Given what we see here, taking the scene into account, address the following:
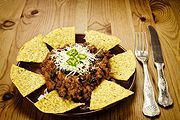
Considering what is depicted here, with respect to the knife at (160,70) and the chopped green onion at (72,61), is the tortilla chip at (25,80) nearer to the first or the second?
the chopped green onion at (72,61)

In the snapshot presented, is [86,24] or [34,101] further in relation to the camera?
[86,24]

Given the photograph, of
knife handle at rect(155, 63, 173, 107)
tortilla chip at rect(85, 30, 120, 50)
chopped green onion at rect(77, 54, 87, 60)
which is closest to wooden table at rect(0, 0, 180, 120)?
knife handle at rect(155, 63, 173, 107)

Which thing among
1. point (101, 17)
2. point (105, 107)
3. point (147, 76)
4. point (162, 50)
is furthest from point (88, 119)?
point (101, 17)

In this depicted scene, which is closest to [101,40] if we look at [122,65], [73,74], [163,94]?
[122,65]

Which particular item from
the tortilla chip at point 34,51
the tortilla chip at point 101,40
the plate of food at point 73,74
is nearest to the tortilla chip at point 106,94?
the plate of food at point 73,74

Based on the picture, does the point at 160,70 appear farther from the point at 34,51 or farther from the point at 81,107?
the point at 34,51

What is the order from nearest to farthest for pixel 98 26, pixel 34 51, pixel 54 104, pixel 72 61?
pixel 54 104, pixel 72 61, pixel 34 51, pixel 98 26

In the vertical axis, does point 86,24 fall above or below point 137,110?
above

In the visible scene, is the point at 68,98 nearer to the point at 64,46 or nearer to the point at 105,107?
the point at 105,107
